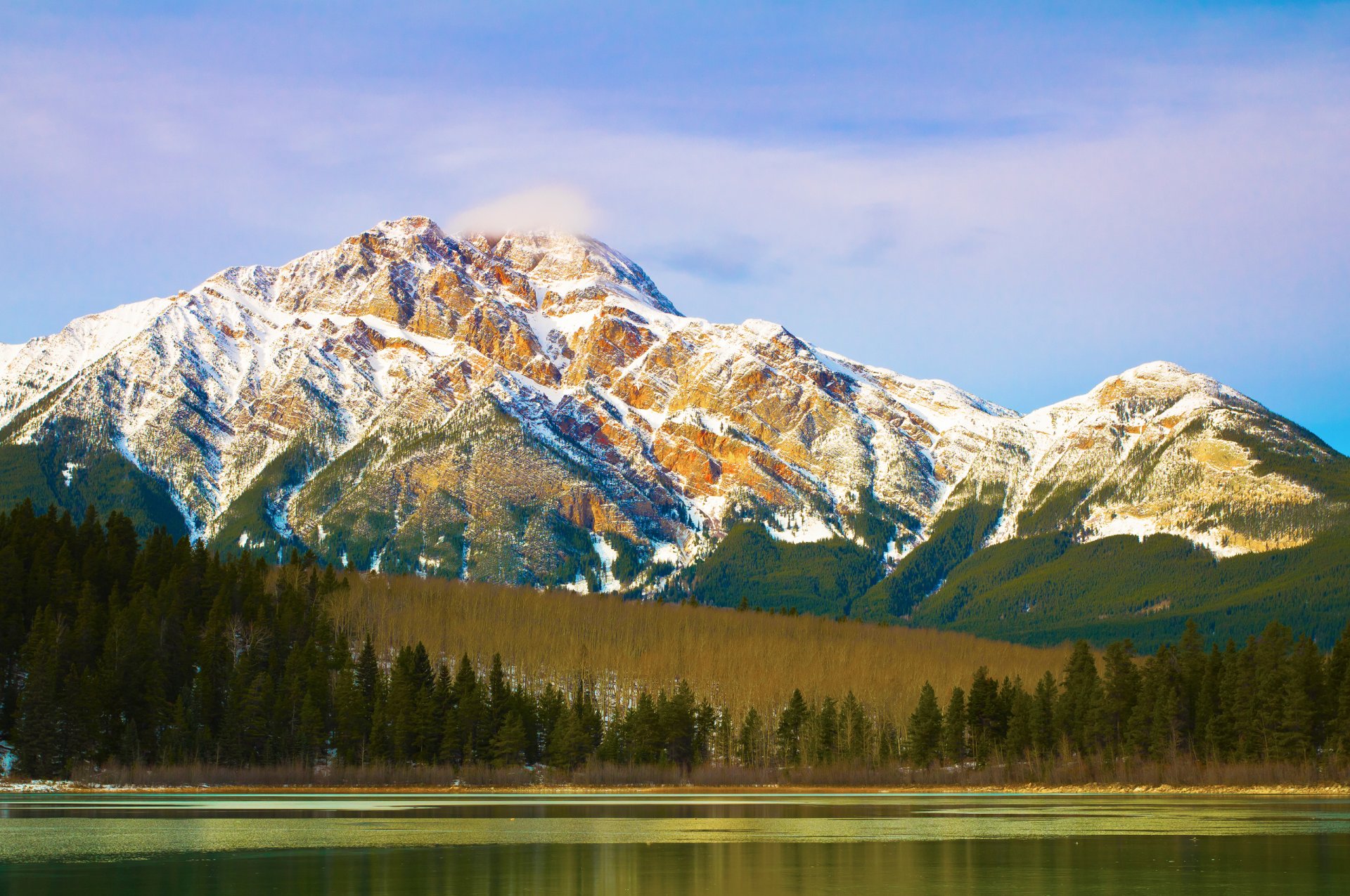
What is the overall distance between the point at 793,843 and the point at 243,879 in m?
28.7

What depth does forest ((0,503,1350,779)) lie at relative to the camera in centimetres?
14850

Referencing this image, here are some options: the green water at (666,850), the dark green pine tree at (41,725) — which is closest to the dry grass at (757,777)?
the dark green pine tree at (41,725)

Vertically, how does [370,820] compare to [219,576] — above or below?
below

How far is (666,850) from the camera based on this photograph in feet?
228

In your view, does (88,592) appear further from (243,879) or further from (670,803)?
(243,879)

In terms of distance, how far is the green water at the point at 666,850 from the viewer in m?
53.4

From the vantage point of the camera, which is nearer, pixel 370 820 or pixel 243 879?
pixel 243 879

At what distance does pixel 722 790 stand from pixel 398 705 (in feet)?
121

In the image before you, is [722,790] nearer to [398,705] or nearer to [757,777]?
[757,777]

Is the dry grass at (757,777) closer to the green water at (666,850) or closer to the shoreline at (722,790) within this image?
the shoreline at (722,790)

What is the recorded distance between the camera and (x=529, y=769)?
542ft

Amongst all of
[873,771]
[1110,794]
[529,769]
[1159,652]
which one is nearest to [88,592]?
A: [529,769]

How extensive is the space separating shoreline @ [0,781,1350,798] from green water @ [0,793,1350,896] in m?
27.7

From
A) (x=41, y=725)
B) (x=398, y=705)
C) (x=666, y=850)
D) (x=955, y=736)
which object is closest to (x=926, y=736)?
(x=955, y=736)
